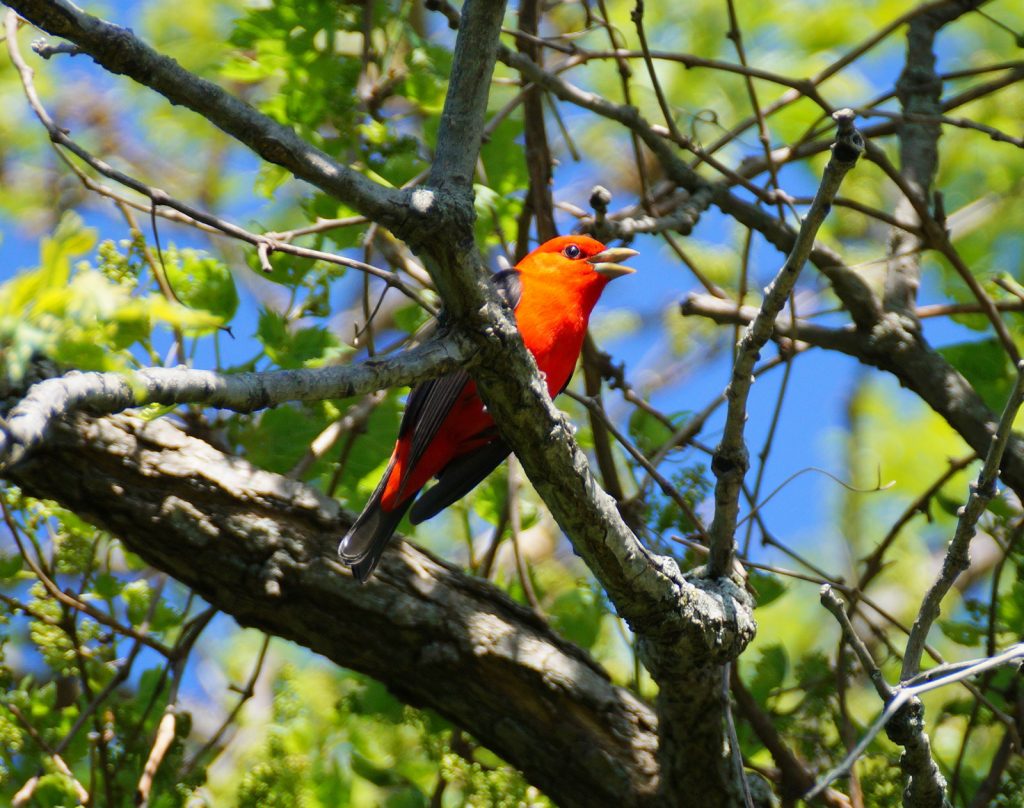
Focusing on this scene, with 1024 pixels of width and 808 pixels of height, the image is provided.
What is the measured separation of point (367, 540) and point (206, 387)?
160 cm

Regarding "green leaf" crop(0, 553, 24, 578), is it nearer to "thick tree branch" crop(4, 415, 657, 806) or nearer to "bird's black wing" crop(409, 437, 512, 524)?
"thick tree branch" crop(4, 415, 657, 806)

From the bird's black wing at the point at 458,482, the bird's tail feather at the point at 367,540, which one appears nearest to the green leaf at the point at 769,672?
the bird's black wing at the point at 458,482

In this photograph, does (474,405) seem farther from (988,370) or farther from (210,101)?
(210,101)

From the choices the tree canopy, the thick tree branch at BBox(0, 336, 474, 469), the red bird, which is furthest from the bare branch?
the red bird

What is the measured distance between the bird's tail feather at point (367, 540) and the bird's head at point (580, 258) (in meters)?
1.32

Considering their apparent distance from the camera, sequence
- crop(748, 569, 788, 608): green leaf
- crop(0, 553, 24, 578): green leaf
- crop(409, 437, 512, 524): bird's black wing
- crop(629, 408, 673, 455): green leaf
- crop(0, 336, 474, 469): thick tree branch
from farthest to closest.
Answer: crop(629, 408, 673, 455): green leaf
crop(409, 437, 512, 524): bird's black wing
crop(748, 569, 788, 608): green leaf
crop(0, 553, 24, 578): green leaf
crop(0, 336, 474, 469): thick tree branch

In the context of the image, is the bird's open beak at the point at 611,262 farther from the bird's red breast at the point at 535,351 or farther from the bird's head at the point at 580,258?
the bird's red breast at the point at 535,351

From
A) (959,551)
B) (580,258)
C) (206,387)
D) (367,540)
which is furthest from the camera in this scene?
(580,258)

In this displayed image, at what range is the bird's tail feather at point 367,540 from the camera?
328 centimetres

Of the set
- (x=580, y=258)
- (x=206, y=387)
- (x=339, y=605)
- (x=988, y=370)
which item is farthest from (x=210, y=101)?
(x=988, y=370)

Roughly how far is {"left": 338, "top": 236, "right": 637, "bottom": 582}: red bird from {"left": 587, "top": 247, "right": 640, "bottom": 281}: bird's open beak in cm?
7

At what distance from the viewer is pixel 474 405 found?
3.97 m

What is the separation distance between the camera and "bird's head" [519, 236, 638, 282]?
14.3 feet

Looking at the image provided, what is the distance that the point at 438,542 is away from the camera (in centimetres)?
632
